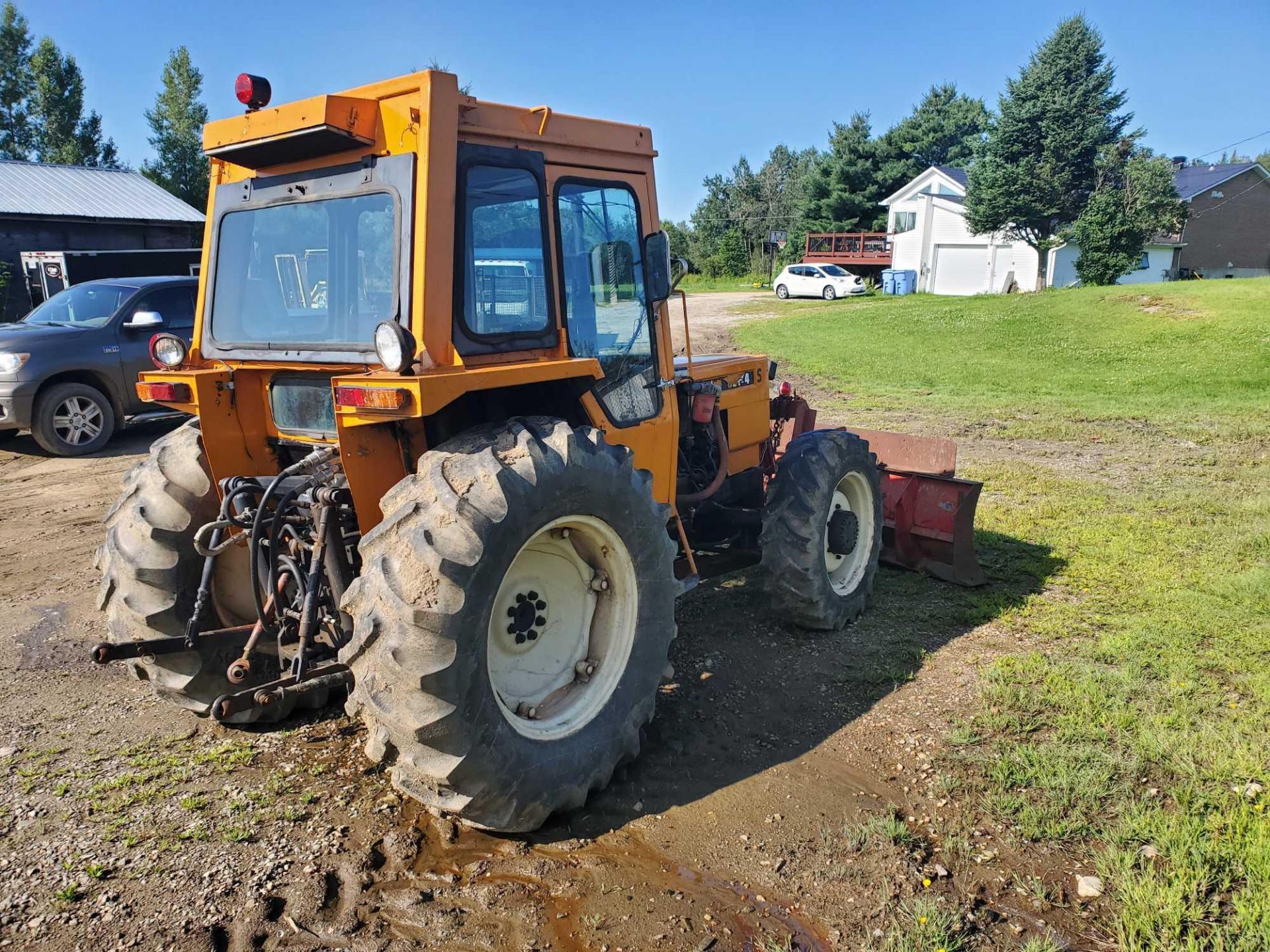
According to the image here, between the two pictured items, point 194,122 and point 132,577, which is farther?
point 194,122

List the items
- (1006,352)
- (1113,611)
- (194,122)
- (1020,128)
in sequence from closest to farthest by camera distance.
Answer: (1113,611)
(1006,352)
(1020,128)
(194,122)

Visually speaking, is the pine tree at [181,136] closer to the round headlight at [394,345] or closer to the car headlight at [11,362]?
the car headlight at [11,362]

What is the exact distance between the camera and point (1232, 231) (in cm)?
4303

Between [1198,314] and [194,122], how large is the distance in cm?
3917

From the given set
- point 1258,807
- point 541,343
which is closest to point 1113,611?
point 1258,807

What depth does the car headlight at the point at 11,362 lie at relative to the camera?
984 centimetres

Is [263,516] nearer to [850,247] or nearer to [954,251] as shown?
[954,251]

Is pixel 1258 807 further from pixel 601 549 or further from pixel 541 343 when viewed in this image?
pixel 541 343

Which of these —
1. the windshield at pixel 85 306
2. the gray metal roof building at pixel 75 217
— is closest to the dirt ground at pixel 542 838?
the windshield at pixel 85 306

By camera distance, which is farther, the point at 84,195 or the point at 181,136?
the point at 181,136

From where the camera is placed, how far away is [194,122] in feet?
128

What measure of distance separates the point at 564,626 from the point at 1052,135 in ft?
118

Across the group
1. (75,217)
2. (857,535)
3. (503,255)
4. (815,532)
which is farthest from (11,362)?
(75,217)

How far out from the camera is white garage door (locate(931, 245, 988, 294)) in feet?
131
